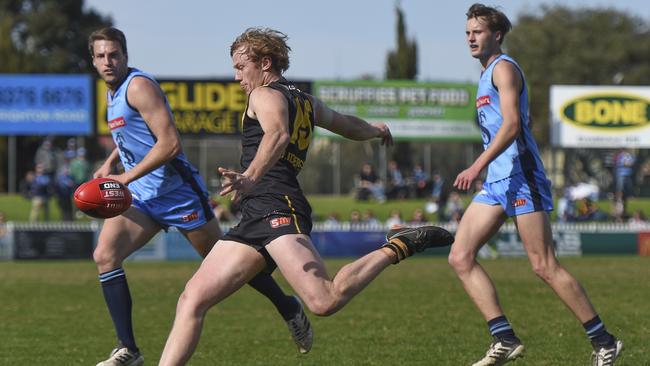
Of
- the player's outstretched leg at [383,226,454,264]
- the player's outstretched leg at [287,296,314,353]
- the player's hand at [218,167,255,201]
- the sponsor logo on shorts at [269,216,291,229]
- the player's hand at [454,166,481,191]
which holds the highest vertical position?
the player's hand at [218,167,255,201]

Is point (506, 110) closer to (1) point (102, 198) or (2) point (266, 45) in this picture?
(2) point (266, 45)

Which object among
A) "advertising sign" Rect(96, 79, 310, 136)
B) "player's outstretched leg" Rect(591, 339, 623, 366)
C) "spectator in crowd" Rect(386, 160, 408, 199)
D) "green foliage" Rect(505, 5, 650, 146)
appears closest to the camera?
"player's outstretched leg" Rect(591, 339, 623, 366)

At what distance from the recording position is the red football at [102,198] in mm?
6879

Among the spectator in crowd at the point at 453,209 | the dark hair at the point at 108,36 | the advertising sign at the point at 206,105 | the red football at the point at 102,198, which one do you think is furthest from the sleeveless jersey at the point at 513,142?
the advertising sign at the point at 206,105

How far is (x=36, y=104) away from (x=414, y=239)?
1099 inches

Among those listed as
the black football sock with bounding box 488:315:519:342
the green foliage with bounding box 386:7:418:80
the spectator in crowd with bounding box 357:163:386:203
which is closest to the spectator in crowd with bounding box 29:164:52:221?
the spectator in crowd with bounding box 357:163:386:203

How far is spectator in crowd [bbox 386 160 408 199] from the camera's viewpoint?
37.3 m

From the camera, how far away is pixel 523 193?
23.8ft

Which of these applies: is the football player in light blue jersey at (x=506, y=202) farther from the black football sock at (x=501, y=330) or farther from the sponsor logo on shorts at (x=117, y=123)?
the sponsor logo on shorts at (x=117, y=123)

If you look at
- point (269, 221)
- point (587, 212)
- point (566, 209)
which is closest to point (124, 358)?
point (269, 221)

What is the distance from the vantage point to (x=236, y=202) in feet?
19.7

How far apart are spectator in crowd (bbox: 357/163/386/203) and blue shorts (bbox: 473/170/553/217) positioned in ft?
94.6

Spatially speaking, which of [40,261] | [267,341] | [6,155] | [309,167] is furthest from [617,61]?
[267,341]

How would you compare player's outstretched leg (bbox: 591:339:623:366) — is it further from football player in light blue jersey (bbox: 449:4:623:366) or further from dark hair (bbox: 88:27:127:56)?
dark hair (bbox: 88:27:127:56)
